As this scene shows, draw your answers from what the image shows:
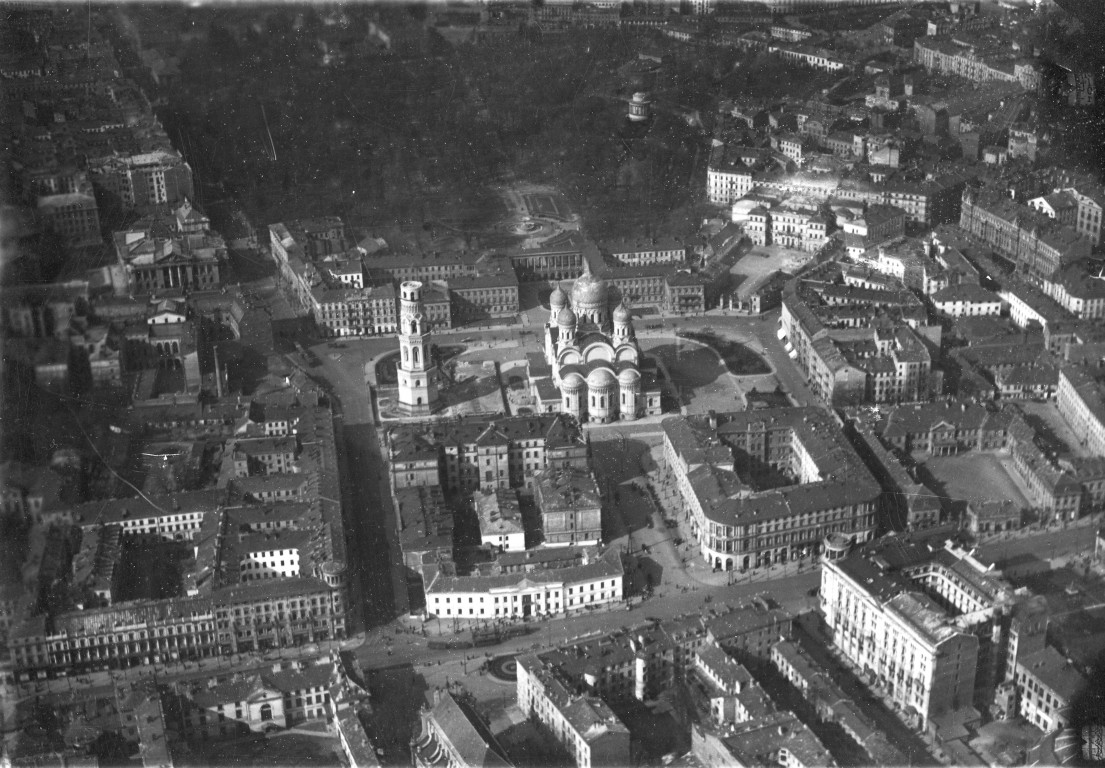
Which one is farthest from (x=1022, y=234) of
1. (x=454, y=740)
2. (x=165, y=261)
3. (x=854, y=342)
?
(x=454, y=740)

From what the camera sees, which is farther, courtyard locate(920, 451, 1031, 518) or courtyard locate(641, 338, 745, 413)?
courtyard locate(641, 338, 745, 413)

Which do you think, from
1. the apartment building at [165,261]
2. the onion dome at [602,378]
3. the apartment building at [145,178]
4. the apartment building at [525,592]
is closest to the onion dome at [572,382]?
the onion dome at [602,378]

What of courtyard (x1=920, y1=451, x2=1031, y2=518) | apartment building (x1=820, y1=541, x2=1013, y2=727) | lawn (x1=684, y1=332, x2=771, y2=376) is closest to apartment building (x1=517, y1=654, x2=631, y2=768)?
apartment building (x1=820, y1=541, x2=1013, y2=727)

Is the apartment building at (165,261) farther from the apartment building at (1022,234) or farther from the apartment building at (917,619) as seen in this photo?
the apartment building at (1022,234)

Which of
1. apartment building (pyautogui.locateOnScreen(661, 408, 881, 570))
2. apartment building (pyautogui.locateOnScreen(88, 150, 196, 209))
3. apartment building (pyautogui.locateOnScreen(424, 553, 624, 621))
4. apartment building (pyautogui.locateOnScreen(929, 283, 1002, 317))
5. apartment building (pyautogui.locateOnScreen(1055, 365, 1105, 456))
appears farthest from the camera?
apartment building (pyautogui.locateOnScreen(88, 150, 196, 209))

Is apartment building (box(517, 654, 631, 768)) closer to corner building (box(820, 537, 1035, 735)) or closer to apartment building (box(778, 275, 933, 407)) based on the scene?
corner building (box(820, 537, 1035, 735))

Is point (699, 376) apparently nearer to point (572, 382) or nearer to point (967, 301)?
point (572, 382)

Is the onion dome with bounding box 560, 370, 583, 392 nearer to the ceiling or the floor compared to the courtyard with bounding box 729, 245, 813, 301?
nearer to the ceiling

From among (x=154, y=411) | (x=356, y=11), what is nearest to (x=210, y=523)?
(x=154, y=411)
